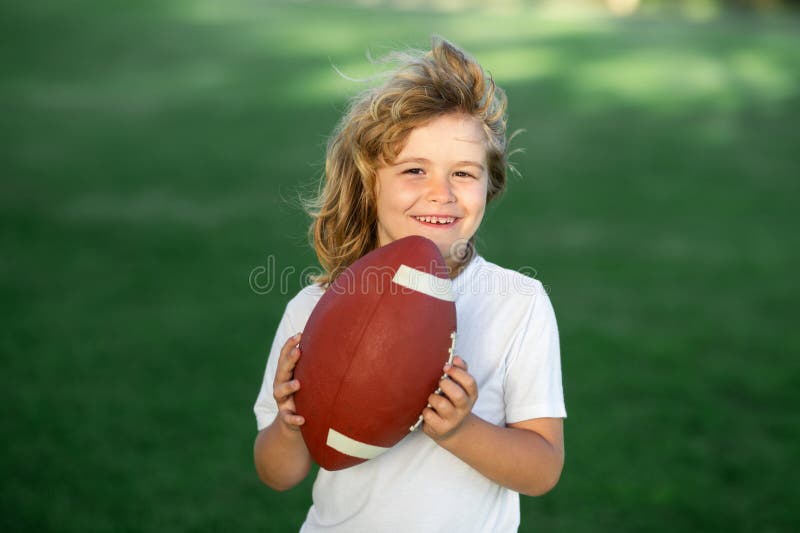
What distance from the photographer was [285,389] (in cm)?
181

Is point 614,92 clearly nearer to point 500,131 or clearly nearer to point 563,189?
point 563,189

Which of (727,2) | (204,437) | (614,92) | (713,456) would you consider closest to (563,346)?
(713,456)

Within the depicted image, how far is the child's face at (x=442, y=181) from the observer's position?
76.1 inches

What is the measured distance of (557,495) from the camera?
11.5 feet

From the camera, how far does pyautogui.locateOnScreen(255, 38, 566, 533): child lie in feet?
6.02

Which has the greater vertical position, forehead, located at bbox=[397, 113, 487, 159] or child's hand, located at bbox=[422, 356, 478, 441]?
forehead, located at bbox=[397, 113, 487, 159]

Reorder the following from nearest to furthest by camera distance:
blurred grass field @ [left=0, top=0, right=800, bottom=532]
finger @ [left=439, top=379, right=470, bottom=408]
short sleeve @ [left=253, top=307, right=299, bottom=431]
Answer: finger @ [left=439, top=379, right=470, bottom=408], short sleeve @ [left=253, top=307, right=299, bottom=431], blurred grass field @ [left=0, top=0, right=800, bottom=532]

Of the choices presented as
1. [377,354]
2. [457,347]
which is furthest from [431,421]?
[457,347]

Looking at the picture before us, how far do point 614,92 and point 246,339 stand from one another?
7.62 meters

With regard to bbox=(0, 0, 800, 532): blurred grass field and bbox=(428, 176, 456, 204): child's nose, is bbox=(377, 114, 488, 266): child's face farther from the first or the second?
bbox=(0, 0, 800, 532): blurred grass field

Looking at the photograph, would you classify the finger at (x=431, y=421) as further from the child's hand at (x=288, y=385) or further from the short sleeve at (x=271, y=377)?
the short sleeve at (x=271, y=377)

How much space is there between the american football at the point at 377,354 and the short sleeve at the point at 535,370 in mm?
187

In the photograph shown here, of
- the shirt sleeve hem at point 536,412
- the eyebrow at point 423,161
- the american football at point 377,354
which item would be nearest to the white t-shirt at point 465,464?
the shirt sleeve hem at point 536,412

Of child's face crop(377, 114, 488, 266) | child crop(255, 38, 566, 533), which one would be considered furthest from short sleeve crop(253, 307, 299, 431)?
child's face crop(377, 114, 488, 266)
